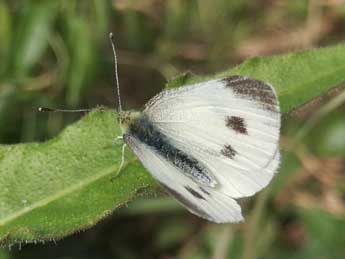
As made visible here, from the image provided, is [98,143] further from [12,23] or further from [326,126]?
[326,126]

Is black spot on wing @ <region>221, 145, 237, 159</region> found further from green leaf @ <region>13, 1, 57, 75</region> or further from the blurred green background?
green leaf @ <region>13, 1, 57, 75</region>

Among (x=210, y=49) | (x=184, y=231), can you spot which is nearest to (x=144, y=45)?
(x=210, y=49)

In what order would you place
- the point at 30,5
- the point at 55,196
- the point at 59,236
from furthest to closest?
1. the point at 30,5
2. the point at 55,196
3. the point at 59,236

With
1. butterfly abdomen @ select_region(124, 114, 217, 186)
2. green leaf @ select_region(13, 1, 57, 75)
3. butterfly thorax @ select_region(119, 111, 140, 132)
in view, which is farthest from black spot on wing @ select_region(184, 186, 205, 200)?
green leaf @ select_region(13, 1, 57, 75)

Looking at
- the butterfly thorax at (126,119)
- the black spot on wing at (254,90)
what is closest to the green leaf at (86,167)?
the butterfly thorax at (126,119)

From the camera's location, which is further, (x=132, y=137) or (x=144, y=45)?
(x=144, y=45)

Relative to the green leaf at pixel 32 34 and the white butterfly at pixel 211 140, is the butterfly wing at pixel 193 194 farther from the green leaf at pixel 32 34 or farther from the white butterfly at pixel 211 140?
the green leaf at pixel 32 34
